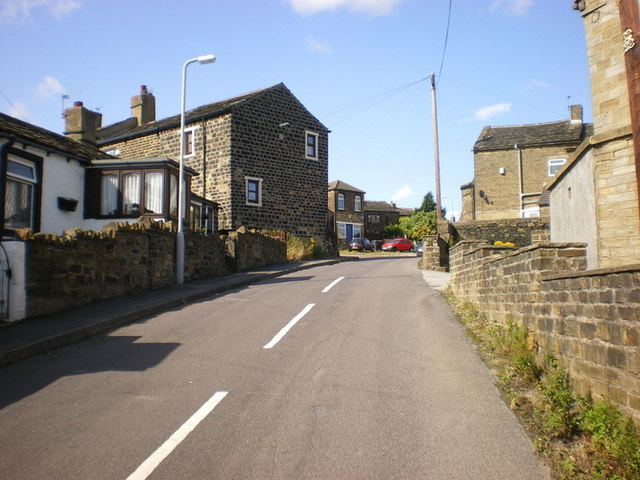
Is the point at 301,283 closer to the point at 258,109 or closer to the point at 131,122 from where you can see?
the point at 258,109

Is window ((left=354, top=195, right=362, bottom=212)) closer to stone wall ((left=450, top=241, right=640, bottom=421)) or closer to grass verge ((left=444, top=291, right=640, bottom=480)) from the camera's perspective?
stone wall ((left=450, top=241, right=640, bottom=421))

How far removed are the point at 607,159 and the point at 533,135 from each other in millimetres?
33877

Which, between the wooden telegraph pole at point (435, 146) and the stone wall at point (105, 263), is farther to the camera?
the wooden telegraph pole at point (435, 146)

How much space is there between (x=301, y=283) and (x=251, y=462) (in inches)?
499

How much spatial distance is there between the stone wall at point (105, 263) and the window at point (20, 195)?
3942mm

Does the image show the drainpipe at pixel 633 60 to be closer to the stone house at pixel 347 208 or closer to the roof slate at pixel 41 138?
the roof slate at pixel 41 138

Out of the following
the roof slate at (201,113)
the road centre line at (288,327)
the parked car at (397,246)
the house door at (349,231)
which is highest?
the roof slate at (201,113)

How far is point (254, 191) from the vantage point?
95.2 feet

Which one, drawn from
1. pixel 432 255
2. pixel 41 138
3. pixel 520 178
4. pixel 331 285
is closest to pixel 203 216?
pixel 41 138

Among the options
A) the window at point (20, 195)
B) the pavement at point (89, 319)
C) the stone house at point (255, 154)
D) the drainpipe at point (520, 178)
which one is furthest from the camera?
the drainpipe at point (520, 178)

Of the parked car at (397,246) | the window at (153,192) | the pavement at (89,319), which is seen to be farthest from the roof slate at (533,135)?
the window at (153,192)

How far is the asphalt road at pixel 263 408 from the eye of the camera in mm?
4234

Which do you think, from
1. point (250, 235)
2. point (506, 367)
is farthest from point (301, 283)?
point (506, 367)

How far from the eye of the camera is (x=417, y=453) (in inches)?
175
